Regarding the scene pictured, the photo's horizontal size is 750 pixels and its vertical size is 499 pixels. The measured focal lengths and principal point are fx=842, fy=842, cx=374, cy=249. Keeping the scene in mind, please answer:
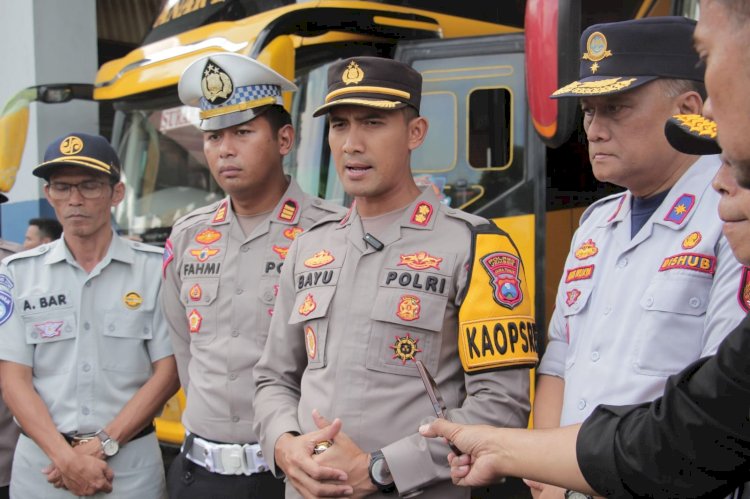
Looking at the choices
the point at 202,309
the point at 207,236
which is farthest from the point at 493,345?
the point at 207,236

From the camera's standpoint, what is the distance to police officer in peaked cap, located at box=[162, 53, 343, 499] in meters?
2.51

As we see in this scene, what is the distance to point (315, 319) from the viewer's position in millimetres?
2170

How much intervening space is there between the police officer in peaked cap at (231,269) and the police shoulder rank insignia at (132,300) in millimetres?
136

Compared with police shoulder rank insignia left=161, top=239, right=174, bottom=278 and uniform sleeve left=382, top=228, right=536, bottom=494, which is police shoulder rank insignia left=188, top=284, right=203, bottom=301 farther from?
uniform sleeve left=382, top=228, right=536, bottom=494

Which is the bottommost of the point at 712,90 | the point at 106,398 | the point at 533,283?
the point at 106,398

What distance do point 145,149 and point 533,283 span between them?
2.40 meters

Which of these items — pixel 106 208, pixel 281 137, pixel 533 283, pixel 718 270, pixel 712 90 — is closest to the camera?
pixel 712 90

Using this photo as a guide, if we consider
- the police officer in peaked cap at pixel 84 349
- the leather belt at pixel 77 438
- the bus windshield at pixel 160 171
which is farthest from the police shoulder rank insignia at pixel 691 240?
the bus windshield at pixel 160 171

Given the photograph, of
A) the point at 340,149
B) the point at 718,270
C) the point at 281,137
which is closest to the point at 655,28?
the point at 718,270

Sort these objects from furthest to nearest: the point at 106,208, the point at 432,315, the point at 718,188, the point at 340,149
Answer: the point at 106,208 → the point at 340,149 → the point at 432,315 → the point at 718,188

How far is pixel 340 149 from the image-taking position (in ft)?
7.28

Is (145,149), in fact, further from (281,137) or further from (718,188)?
(718,188)

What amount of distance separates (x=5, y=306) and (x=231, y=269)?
85 cm

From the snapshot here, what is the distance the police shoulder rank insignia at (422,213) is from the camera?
7.16 feet
